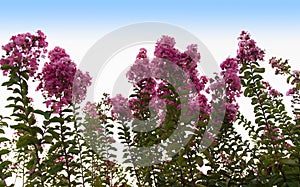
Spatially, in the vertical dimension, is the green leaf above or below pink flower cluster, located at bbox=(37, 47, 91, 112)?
below

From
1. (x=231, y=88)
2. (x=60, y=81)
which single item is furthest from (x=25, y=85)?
(x=231, y=88)

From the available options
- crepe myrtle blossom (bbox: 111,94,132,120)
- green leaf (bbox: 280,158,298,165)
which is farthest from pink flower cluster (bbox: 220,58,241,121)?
crepe myrtle blossom (bbox: 111,94,132,120)

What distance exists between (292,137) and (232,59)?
6.23 feet

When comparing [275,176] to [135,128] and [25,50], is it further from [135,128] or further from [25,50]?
[25,50]

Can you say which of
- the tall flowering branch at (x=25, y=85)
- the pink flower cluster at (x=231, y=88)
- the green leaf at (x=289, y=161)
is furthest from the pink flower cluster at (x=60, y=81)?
the green leaf at (x=289, y=161)

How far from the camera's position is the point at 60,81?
517cm

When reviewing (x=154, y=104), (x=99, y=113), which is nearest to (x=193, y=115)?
(x=154, y=104)

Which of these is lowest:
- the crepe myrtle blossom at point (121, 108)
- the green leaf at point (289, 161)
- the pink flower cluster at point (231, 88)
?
the green leaf at point (289, 161)

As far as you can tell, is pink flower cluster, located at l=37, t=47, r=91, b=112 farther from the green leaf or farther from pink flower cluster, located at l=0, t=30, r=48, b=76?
the green leaf

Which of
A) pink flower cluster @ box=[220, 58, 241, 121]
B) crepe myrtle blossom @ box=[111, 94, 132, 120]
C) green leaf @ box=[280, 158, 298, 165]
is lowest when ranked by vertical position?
green leaf @ box=[280, 158, 298, 165]

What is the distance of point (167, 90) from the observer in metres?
5.18

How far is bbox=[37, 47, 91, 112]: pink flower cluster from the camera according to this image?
510 centimetres

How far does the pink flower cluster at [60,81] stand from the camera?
16.7 ft

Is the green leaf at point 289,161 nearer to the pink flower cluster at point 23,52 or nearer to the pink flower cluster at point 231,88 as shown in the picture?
the pink flower cluster at point 231,88
